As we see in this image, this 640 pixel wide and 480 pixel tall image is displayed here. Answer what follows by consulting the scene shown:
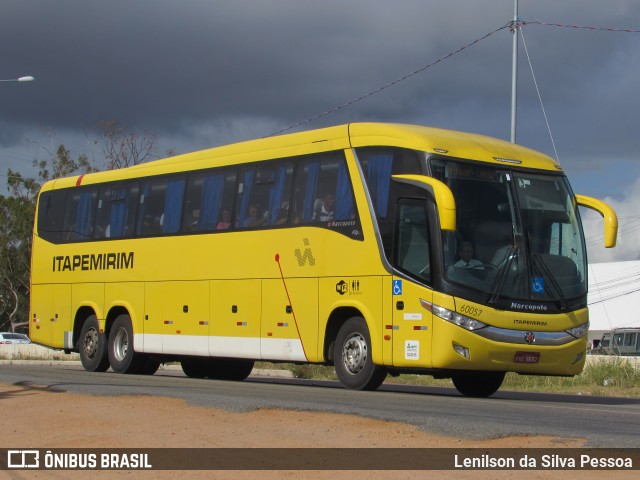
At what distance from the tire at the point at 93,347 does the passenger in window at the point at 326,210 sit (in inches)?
302

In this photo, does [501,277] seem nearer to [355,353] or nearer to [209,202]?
[355,353]

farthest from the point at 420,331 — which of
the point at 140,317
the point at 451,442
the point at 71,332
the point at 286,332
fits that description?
the point at 71,332

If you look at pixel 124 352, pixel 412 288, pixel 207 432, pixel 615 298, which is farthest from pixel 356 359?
pixel 615 298

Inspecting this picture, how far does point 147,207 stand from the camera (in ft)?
75.9

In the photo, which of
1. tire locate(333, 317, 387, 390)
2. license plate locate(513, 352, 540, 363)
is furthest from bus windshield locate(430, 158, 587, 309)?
tire locate(333, 317, 387, 390)

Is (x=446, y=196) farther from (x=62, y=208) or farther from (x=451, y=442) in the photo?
(x=62, y=208)

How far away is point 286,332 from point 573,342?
485 centimetres

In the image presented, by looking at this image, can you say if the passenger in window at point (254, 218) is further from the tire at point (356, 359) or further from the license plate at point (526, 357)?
the license plate at point (526, 357)

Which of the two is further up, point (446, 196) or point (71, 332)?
point (446, 196)

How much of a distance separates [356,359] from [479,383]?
8.32 feet

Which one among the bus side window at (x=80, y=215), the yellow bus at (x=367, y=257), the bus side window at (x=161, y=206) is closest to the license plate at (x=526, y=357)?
the yellow bus at (x=367, y=257)

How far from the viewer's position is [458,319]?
16219 millimetres

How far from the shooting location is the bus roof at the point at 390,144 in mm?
17156

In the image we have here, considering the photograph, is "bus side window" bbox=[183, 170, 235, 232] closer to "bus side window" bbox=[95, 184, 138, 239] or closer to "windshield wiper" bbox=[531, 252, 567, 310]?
"bus side window" bbox=[95, 184, 138, 239]
